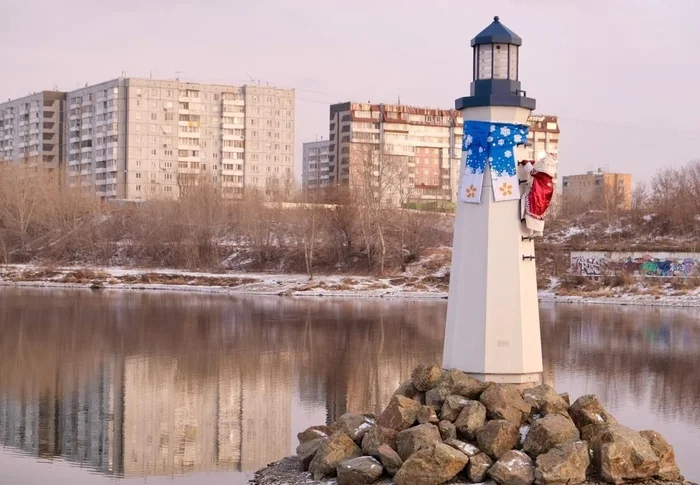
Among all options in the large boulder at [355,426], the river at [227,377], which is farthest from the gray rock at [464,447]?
the river at [227,377]

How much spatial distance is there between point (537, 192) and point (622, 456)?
474 centimetres

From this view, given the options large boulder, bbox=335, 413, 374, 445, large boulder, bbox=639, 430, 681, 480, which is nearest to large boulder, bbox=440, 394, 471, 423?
large boulder, bbox=335, 413, 374, 445

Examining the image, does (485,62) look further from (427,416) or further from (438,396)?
(427,416)

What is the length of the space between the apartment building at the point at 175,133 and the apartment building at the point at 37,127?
8519mm

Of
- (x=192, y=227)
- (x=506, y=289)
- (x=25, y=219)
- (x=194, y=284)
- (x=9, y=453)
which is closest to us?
(x=506, y=289)

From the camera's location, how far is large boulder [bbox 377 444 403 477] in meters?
14.9

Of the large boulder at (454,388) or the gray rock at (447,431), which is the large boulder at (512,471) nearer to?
the gray rock at (447,431)

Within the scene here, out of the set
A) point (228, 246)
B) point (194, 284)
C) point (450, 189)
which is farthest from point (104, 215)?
point (450, 189)

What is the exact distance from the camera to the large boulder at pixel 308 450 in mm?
16719

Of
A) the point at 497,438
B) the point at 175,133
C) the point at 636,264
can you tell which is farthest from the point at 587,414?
the point at 175,133

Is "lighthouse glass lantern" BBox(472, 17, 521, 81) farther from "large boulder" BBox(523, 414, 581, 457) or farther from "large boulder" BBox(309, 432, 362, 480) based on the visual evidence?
"large boulder" BBox(309, 432, 362, 480)

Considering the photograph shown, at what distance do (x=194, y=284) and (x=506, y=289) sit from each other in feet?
193

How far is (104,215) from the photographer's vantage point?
102m

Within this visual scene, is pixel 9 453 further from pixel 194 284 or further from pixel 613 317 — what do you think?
pixel 194 284
